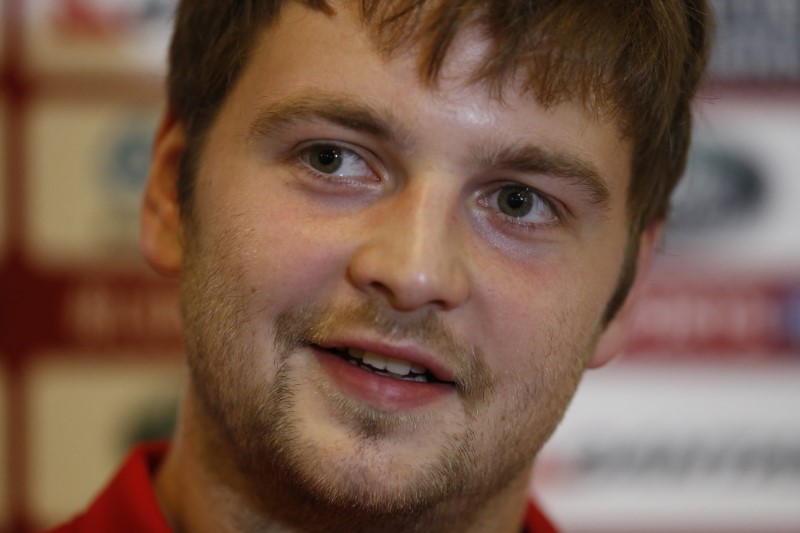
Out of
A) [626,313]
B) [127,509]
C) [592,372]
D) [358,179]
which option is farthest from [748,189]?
[127,509]

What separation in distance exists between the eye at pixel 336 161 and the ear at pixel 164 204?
23 cm

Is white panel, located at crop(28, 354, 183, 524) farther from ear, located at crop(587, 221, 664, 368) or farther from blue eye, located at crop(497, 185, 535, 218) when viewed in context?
blue eye, located at crop(497, 185, 535, 218)

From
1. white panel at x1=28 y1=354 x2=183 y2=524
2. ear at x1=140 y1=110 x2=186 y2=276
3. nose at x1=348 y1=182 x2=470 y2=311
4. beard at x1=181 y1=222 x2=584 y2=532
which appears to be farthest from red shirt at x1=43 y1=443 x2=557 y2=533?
white panel at x1=28 y1=354 x2=183 y2=524

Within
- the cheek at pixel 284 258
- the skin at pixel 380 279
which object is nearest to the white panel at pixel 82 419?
the skin at pixel 380 279

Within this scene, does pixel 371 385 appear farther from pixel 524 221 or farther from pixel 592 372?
pixel 592 372

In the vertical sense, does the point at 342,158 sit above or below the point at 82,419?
above

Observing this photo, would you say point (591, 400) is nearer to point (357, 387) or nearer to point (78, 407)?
point (78, 407)

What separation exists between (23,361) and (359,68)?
1222 mm

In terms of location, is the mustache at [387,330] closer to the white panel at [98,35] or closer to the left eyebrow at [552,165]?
the left eyebrow at [552,165]

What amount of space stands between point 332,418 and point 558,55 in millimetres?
412

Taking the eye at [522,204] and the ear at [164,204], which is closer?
the eye at [522,204]

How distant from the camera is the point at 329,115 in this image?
3.51 ft

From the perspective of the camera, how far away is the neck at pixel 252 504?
43.3 inches

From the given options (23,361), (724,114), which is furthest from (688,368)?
(23,361)
